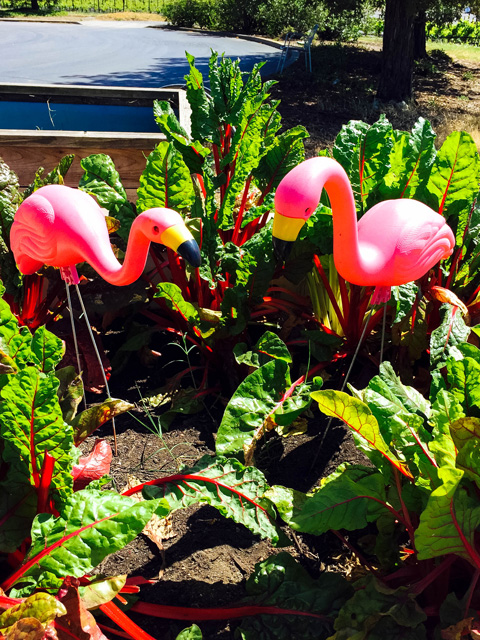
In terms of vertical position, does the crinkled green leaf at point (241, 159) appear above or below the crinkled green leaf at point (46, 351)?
above

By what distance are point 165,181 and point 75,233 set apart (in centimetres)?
60

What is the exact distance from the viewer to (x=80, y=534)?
1.39m

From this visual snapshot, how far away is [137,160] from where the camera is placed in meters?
3.00

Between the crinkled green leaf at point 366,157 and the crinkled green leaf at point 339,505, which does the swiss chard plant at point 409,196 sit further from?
the crinkled green leaf at point 339,505

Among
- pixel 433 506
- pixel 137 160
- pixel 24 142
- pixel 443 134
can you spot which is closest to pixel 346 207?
pixel 433 506

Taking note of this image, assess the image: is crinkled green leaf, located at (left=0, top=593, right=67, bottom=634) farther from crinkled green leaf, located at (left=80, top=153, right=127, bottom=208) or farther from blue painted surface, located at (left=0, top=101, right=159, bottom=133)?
blue painted surface, located at (left=0, top=101, right=159, bottom=133)

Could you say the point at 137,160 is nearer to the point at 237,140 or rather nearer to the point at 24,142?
the point at 24,142

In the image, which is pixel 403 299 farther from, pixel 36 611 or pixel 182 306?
pixel 36 611

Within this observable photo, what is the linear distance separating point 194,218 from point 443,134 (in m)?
4.13

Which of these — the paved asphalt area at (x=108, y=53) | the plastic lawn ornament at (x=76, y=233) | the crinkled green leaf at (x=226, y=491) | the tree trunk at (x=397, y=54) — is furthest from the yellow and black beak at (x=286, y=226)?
the tree trunk at (x=397, y=54)

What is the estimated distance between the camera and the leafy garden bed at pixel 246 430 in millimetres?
1429

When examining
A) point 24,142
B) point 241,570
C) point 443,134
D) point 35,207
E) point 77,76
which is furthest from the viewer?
point 77,76

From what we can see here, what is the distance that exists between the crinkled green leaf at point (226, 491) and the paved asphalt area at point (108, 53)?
17.6ft

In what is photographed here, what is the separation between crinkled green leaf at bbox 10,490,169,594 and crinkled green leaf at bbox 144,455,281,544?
19 cm
